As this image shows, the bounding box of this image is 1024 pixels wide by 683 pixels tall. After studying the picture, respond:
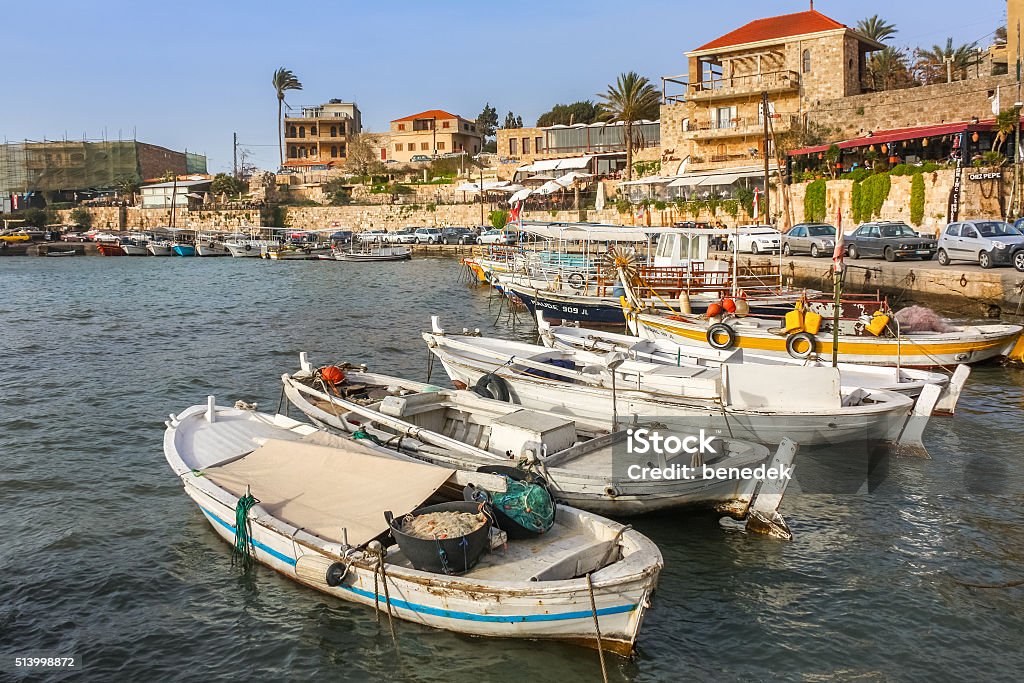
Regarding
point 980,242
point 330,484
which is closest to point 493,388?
point 330,484

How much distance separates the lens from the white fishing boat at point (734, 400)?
11.5 metres

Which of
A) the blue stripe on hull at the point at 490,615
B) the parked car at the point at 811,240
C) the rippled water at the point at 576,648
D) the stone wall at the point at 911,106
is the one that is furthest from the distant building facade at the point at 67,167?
the blue stripe on hull at the point at 490,615

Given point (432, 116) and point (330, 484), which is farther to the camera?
point (432, 116)

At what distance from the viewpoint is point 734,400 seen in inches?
464

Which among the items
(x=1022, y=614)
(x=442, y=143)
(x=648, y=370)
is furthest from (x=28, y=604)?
(x=442, y=143)

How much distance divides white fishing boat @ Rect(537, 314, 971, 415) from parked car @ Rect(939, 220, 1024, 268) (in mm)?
10224

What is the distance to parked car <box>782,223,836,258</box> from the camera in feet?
104

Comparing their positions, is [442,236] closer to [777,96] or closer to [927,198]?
[777,96]

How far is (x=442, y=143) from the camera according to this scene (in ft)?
307

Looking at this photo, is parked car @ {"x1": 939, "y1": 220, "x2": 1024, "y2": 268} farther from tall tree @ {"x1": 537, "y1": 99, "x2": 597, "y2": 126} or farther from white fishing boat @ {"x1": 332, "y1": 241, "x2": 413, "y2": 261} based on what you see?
tall tree @ {"x1": 537, "y1": 99, "x2": 597, "y2": 126}

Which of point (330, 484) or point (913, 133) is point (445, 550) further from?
point (913, 133)

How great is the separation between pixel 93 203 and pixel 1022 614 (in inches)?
3877

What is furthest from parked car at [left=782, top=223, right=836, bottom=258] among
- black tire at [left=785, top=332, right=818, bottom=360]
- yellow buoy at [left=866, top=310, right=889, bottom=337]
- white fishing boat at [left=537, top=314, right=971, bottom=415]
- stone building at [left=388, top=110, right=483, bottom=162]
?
stone building at [left=388, top=110, right=483, bottom=162]

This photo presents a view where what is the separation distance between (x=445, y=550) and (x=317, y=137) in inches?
3907
